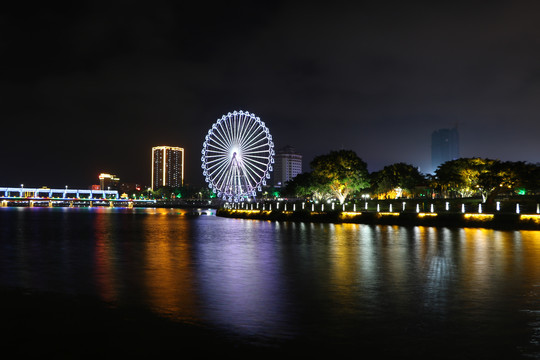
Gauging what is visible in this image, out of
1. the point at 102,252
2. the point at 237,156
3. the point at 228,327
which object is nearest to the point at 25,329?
the point at 228,327

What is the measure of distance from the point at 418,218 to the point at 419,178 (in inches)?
3043

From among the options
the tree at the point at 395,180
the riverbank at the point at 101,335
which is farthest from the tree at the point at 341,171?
the riverbank at the point at 101,335

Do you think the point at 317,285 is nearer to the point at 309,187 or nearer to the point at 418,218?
the point at 418,218

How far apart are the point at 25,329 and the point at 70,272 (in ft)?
35.5

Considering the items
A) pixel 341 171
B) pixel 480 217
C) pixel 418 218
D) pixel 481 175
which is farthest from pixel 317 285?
pixel 341 171

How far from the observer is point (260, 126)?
93.0 m

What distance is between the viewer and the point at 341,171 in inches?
3553

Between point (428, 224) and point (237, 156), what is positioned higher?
point (237, 156)

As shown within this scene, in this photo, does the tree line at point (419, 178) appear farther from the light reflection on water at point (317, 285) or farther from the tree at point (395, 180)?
the light reflection on water at point (317, 285)

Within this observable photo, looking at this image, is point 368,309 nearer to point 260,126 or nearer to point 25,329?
point 25,329

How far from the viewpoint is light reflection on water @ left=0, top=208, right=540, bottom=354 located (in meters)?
11.9

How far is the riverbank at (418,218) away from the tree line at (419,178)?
14.8 m

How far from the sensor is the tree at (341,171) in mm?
90562

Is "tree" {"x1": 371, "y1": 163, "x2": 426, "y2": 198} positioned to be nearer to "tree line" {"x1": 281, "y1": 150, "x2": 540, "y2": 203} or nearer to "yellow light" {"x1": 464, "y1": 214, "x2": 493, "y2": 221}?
"tree line" {"x1": 281, "y1": 150, "x2": 540, "y2": 203}
